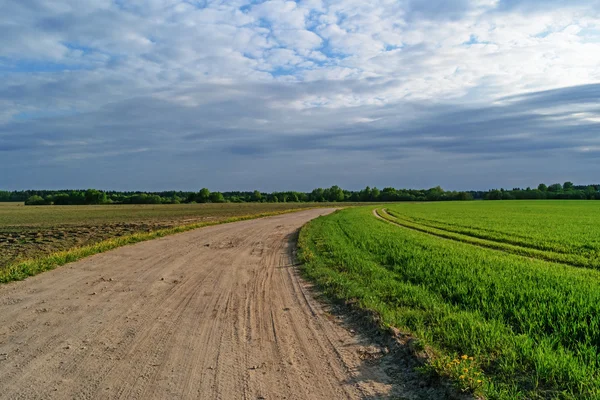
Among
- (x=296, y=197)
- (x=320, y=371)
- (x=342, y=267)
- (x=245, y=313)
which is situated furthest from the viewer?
(x=296, y=197)

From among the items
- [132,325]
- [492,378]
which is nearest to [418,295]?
[492,378]

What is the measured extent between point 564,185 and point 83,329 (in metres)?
182

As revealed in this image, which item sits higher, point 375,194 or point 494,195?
point 375,194

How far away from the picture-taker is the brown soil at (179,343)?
4.52m

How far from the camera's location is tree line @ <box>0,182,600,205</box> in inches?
4961

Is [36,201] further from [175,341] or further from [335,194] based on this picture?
[175,341]

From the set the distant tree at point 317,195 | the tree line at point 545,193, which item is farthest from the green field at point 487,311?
the distant tree at point 317,195

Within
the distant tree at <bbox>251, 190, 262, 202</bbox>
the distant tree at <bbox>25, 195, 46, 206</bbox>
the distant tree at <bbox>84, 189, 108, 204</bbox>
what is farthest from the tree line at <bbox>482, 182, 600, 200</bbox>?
the distant tree at <bbox>25, 195, 46, 206</bbox>

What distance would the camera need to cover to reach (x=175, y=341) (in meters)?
6.04

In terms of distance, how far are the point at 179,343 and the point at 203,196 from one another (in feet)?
455

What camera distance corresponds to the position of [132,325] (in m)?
6.82

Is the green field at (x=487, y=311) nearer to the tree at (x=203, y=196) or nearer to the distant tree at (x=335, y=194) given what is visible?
the tree at (x=203, y=196)

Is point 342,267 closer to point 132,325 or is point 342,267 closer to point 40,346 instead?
point 132,325

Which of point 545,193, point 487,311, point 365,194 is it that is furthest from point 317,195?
point 487,311
